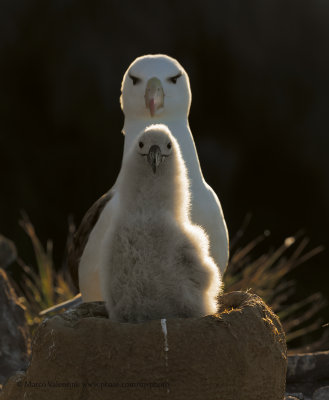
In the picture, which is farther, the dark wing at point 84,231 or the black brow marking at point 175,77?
the black brow marking at point 175,77

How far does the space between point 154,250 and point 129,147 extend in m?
1.69

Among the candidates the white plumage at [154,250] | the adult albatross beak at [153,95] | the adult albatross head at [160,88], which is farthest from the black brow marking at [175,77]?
the white plumage at [154,250]

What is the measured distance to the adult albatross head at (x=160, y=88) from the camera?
451 cm

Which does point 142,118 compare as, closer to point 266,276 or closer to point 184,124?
point 184,124

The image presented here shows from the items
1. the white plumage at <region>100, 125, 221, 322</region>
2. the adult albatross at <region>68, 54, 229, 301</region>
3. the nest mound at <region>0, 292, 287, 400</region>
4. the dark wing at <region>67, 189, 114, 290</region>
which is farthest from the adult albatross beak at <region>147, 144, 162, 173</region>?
the dark wing at <region>67, 189, 114, 290</region>

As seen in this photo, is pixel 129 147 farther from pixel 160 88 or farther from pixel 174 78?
pixel 174 78

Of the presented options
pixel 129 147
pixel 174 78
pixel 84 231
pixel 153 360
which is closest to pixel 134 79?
pixel 174 78

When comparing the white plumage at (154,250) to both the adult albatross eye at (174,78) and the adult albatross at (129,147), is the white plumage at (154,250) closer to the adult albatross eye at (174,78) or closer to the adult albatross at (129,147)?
the adult albatross at (129,147)

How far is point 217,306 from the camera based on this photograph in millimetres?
3000

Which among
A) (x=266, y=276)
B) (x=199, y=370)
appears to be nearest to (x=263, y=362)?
(x=199, y=370)

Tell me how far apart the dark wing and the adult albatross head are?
551 mm

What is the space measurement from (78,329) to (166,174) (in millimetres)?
693

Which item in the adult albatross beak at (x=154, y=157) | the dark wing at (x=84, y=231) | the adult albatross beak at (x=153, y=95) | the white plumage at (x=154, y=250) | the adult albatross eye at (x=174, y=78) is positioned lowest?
the dark wing at (x=84, y=231)

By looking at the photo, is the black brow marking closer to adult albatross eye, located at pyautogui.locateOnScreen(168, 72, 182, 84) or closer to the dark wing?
adult albatross eye, located at pyautogui.locateOnScreen(168, 72, 182, 84)
